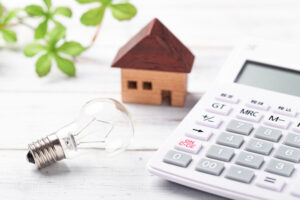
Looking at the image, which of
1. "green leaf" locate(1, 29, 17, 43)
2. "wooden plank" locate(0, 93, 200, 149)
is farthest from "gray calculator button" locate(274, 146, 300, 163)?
"green leaf" locate(1, 29, 17, 43)

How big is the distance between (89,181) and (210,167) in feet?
0.40

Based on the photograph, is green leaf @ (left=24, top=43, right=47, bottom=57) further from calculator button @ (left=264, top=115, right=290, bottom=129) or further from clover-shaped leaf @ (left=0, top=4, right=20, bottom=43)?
calculator button @ (left=264, top=115, right=290, bottom=129)

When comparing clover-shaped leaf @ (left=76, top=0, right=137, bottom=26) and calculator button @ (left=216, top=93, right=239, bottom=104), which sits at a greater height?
clover-shaped leaf @ (left=76, top=0, right=137, bottom=26)

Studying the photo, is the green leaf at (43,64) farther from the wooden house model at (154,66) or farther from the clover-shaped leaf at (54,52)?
the wooden house model at (154,66)

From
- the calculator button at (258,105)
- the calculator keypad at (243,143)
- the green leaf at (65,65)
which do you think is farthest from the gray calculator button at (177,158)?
the green leaf at (65,65)

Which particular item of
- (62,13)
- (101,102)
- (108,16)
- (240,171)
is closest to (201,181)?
(240,171)

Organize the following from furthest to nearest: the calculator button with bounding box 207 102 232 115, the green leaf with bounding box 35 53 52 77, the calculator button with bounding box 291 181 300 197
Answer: the green leaf with bounding box 35 53 52 77
the calculator button with bounding box 207 102 232 115
the calculator button with bounding box 291 181 300 197

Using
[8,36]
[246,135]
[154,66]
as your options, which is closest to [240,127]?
[246,135]

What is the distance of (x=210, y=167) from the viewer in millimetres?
564

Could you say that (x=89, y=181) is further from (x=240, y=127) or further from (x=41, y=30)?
(x=41, y=30)

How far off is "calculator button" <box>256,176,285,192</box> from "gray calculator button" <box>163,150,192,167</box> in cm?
7

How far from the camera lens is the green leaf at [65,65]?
0.77 metres

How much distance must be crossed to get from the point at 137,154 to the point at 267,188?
157 millimetres

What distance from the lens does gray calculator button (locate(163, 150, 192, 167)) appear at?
0.57 meters
